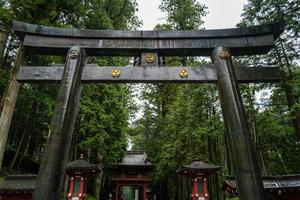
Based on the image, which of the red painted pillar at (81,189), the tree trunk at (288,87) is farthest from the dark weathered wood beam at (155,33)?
the red painted pillar at (81,189)

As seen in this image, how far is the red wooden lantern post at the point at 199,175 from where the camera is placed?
14406 mm

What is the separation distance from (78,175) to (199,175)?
7.41 m

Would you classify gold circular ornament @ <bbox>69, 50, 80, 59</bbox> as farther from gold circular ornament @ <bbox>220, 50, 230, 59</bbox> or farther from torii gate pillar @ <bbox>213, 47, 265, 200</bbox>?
gold circular ornament @ <bbox>220, 50, 230, 59</bbox>

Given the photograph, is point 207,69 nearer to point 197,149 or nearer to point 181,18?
point 197,149

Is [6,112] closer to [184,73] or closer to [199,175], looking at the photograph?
[184,73]

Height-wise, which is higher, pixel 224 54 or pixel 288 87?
pixel 288 87

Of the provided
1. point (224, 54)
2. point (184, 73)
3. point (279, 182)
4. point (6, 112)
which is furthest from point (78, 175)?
point (224, 54)

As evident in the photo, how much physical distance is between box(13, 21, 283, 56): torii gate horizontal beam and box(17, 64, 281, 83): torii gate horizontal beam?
1.85ft

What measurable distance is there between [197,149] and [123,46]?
1304 centimetres

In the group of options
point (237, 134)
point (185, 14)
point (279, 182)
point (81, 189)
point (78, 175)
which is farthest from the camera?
point (185, 14)

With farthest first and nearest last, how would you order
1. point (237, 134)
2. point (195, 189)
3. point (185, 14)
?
point (185, 14) → point (195, 189) → point (237, 134)

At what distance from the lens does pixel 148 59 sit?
20.5ft

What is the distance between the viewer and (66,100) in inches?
211

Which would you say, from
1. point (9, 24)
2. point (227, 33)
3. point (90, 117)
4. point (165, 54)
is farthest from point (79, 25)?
point (227, 33)
